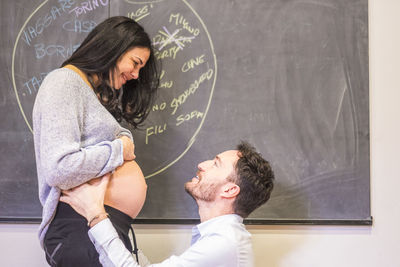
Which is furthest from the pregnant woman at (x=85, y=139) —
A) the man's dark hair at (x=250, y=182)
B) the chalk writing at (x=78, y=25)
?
the chalk writing at (x=78, y=25)

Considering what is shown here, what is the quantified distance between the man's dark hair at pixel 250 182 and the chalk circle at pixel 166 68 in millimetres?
500

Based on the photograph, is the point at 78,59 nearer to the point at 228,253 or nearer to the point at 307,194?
the point at 228,253

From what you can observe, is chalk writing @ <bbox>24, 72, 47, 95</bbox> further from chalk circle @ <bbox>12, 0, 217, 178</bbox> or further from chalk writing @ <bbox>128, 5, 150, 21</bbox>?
chalk writing @ <bbox>128, 5, 150, 21</bbox>

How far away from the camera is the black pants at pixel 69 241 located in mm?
1133

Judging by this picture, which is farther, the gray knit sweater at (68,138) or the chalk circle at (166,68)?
the chalk circle at (166,68)

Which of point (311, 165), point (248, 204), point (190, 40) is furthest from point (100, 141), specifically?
point (311, 165)

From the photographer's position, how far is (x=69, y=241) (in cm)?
115

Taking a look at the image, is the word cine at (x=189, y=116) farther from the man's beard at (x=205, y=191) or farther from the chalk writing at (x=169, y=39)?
the man's beard at (x=205, y=191)

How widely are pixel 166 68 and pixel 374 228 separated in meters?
1.12

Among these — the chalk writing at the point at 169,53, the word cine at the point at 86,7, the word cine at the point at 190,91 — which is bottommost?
the word cine at the point at 190,91

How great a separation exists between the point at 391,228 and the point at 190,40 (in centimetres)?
118

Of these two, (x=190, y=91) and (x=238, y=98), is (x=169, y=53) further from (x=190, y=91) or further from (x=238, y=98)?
(x=238, y=98)

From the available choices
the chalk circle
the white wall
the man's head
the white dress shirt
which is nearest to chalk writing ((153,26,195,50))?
the chalk circle

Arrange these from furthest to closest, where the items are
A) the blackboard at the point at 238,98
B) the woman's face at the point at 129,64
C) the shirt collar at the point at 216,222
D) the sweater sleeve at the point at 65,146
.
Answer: the blackboard at the point at 238,98 → the woman's face at the point at 129,64 → the shirt collar at the point at 216,222 → the sweater sleeve at the point at 65,146
